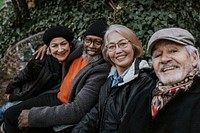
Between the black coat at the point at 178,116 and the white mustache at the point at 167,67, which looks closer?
the black coat at the point at 178,116

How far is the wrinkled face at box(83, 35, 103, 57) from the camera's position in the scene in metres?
3.39

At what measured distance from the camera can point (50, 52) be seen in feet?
12.8

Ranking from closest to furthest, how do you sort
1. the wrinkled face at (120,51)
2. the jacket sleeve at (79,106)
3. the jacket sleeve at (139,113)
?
the jacket sleeve at (139,113) → the wrinkled face at (120,51) → the jacket sleeve at (79,106)

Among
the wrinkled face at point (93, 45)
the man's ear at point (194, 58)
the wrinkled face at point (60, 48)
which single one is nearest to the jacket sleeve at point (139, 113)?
the man's ear at point (194, 58)

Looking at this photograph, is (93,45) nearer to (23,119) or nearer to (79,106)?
(79,106)

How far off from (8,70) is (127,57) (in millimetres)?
2984

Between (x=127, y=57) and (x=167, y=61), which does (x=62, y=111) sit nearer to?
(x=127, y=57)

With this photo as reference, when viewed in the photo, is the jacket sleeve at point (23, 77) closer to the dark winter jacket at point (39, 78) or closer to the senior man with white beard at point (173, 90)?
the dark winter jacket at point (39, 78)


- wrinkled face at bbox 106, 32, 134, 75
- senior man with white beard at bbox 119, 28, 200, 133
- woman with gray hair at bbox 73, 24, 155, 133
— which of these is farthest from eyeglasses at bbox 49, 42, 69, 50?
senior man with white beard at bbox 119, 28, 200, 133

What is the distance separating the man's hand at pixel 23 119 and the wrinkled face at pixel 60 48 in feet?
2.13

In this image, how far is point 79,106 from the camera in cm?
321

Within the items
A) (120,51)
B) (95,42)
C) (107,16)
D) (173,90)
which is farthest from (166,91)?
(107,16)

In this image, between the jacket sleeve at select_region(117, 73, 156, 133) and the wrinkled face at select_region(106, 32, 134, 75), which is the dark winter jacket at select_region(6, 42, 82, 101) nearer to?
the wrinkled face at select_region(106, 32, 134, 75)

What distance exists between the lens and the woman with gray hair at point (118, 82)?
283 cm
